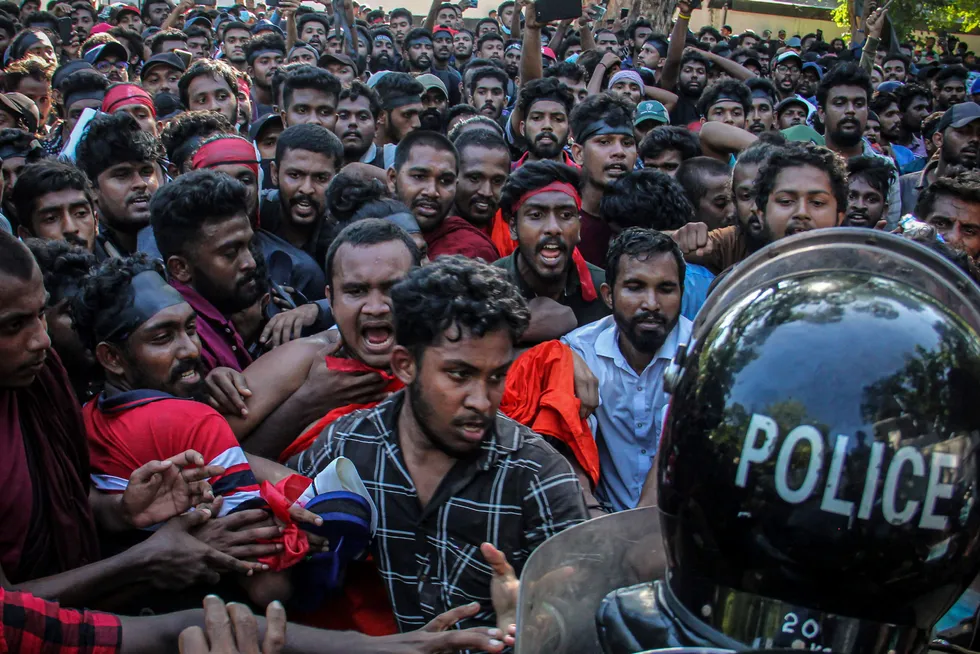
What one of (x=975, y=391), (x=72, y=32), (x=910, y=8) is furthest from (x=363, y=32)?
(x=910, y=8)

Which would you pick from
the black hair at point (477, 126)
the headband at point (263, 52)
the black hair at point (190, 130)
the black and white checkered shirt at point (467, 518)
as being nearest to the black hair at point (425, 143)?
the black hair at point (477, 126)

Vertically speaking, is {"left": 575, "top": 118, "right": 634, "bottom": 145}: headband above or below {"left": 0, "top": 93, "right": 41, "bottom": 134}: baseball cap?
above

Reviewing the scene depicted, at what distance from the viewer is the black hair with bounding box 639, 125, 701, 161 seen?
229 inches

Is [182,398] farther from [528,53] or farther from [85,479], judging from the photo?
[528,53]

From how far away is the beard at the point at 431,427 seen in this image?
2277mm

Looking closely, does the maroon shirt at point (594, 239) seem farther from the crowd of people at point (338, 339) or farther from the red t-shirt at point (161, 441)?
the red t-shirt at point (161, 441)

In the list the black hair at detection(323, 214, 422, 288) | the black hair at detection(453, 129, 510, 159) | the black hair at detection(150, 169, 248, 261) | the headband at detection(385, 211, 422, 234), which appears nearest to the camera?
the black hair at detection(323, 214, 422, 288)

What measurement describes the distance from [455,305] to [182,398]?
35.6 inches

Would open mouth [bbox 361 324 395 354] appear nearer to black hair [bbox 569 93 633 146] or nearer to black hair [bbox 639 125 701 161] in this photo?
black hair [bbox 569 93 633 146]

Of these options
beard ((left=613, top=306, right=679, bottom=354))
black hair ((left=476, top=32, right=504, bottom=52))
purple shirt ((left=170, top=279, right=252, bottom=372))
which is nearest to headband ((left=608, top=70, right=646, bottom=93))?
black hair ((left=476, top=32, right=504, bottom=52))

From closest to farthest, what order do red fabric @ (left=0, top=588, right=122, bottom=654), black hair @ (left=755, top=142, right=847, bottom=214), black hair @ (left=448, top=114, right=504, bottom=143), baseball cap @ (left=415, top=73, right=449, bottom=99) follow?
1. red fabric @ (left=0, top=588, right=122, bottom=654)
2. black hair @ (left=755, top=142, right=847, bottom=214)
3. black hair @ (left=448, top=114, right=504, bottom=143)
4. baseball cap @ (left=415, top=73, right=449, bottom=99)

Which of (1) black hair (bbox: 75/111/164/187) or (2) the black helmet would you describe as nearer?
(2) the black helmet

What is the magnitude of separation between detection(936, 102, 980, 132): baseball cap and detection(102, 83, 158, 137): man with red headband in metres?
5.76

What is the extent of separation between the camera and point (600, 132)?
5172 millimetres
